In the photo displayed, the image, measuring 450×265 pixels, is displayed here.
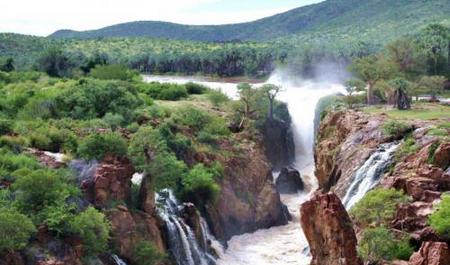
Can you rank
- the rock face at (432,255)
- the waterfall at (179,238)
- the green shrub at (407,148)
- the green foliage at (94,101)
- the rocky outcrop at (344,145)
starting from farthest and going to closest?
the green foliage at (94,101) < the rocky outcrop at (344,145) < the green shrub at (407,148) < the waterfall at (179,238) < the rock face at (432,255)

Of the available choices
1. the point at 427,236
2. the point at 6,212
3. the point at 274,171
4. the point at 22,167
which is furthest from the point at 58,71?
the point at 427,236

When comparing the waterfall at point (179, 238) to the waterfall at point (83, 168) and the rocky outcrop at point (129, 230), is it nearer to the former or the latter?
the rocky outcrop at point (129, 230)

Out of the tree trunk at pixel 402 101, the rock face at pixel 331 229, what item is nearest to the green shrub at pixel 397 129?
the tree trunk at pixel 402 101

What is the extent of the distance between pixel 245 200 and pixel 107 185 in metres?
18.7

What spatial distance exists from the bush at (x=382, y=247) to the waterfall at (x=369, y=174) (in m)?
11.8

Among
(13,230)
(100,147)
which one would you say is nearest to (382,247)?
(13,230)

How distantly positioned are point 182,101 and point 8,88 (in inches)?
727

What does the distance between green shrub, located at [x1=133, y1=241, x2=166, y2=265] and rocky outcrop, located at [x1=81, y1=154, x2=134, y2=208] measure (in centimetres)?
321

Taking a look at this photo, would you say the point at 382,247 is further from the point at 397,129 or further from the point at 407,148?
the point at 397,129

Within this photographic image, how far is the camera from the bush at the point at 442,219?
3394cm

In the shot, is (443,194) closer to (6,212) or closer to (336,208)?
(336,208)

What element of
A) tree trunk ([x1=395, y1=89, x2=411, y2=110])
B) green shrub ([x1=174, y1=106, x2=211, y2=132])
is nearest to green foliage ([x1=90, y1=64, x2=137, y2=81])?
green shrub ([x1=174, y1=106, x2=211, y2=132])

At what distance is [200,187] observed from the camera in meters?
54.0

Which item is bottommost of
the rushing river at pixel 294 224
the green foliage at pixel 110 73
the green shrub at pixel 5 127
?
the rushing river at pixel 294 224
